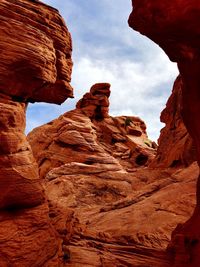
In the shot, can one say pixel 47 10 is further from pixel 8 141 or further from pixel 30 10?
pixel 8 141

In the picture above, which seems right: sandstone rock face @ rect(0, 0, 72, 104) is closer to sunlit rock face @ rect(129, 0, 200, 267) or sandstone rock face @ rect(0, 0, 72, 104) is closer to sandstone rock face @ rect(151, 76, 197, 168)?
sunlit rock face @ rect(129, 0, 200, 267)

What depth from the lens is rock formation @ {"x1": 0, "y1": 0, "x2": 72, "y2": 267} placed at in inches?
400

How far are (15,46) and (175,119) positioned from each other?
82.9 feet

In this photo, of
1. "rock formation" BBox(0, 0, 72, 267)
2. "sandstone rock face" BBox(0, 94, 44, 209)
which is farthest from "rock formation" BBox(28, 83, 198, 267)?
"sandstone rock face" BBox(0, 94, 44, 209)

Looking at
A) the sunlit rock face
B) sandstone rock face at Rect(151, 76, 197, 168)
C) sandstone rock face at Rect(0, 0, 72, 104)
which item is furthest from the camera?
sandstone rock face at Rect(151, 76, 197, 168)

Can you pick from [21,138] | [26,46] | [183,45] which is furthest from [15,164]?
[183,45]

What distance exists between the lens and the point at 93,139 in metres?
45.3

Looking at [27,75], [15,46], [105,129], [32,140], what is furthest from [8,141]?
[105,129]

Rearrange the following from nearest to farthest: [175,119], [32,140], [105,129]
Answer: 1. [175,119]
2. [32,140]
3. [105,129]

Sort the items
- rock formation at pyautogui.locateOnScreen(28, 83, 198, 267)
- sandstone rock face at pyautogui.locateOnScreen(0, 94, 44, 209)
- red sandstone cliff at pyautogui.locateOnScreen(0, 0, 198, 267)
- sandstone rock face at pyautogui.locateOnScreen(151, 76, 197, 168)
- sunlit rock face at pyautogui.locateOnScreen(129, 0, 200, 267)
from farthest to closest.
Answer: sandstone rock face at pyautogui.locateOnScreen(151, 76, 197, 168) < rock formation at pyautogui.locateOnScreen(28, 83, 198, 267) < red sandstone cliff at pyautogui.locateOnScreen(0, 0, 198, 267) < sandstone rock face at pyautogui.locateOnScreen(0, 94, 44, 209) < sunlit rock face at pyautogui.locateOnScreen(129, 0, 200, 267)

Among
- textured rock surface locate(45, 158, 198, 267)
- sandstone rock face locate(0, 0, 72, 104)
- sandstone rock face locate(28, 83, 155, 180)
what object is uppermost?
sandstone rock face locate(28, 83, 155, 180)

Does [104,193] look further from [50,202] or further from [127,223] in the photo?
[50,202]

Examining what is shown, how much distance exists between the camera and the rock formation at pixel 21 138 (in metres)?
10.2

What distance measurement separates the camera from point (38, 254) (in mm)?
10438
